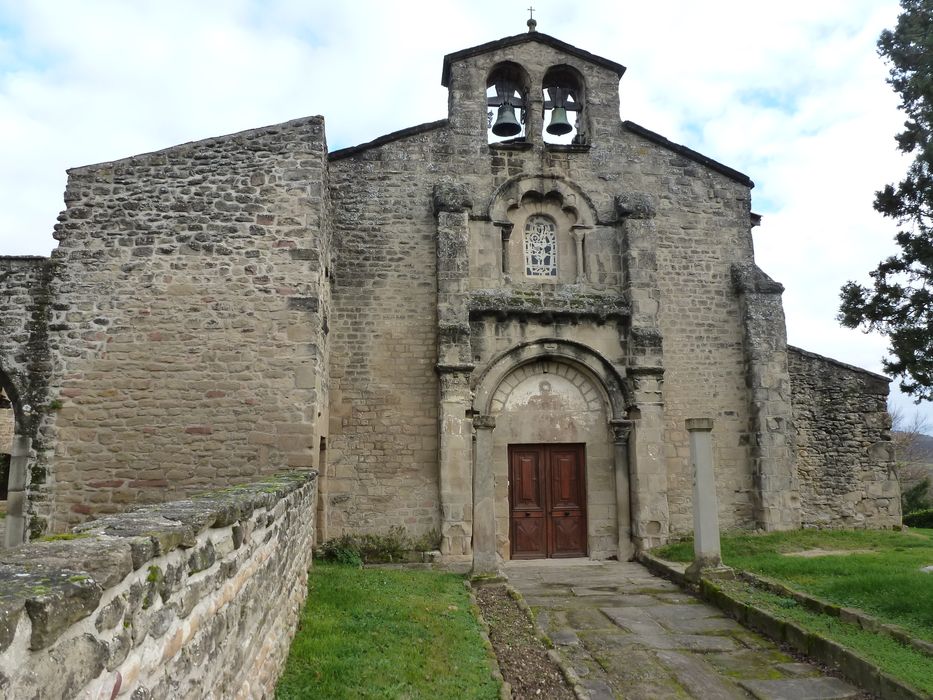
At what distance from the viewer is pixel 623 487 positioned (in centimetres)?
1230

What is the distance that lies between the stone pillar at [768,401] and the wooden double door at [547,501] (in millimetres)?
3360

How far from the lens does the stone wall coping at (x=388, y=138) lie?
41.7 feet

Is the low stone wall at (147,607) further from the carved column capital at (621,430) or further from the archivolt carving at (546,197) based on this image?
the archivolt carving at (546,197)

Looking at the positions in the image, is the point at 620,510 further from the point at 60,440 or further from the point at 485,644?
the point at 60,440

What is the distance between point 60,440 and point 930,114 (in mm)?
11909

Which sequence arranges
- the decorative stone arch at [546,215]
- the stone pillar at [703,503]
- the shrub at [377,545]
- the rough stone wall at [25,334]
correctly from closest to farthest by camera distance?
the rough stone wall at [25,334]
the stone pillar at [703,503]
the shrub at [377,545]
the decorative stone arch at [546,215]

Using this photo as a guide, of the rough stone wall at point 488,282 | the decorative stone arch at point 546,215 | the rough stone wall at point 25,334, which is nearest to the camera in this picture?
the rough stone wall at point 25,334

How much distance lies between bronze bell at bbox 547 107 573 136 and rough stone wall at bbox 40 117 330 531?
18.0 ft

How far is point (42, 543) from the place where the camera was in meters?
2.45

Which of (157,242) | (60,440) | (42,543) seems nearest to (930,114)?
(42,543)

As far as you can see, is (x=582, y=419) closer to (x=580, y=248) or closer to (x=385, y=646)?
(x=580, y=248)

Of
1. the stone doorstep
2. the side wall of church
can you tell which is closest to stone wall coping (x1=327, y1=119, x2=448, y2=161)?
the side wall of church

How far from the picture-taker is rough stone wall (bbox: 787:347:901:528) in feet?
43.3

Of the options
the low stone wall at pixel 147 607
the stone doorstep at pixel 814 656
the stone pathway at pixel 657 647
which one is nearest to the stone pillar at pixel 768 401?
the stone pathway at pixel 657 647
